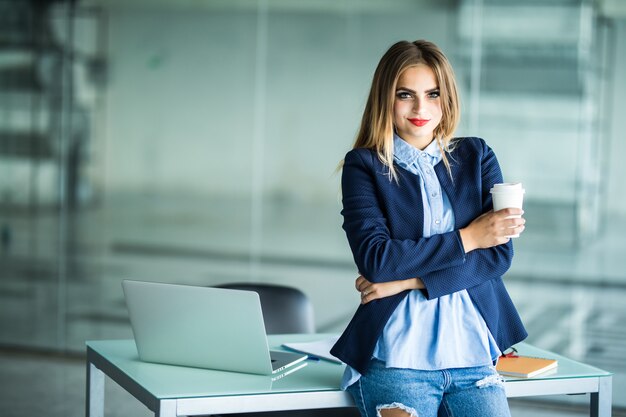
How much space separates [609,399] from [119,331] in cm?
381

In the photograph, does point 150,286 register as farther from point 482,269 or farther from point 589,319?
point 589,319

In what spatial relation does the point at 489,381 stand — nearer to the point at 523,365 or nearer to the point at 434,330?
the point at 434,330

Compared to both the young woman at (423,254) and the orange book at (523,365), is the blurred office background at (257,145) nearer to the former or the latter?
the orange book at (523,365)

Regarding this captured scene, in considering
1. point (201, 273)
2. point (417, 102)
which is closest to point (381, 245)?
point (417, 102)

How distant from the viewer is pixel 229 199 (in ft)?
17.8

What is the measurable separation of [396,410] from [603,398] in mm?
670

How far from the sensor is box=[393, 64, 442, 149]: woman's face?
2238mm

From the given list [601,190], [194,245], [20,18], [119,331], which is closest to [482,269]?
[601,190]

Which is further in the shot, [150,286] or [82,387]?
[82,387]

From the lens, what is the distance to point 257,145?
17.7 feet

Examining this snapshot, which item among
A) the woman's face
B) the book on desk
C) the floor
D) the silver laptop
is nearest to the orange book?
the book on desk

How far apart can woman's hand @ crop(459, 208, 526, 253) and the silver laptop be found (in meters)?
0.51

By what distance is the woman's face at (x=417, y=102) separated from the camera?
224cm

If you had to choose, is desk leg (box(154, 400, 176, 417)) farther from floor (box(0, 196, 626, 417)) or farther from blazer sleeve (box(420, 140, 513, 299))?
floor (box(0, 196, 626, 417))
